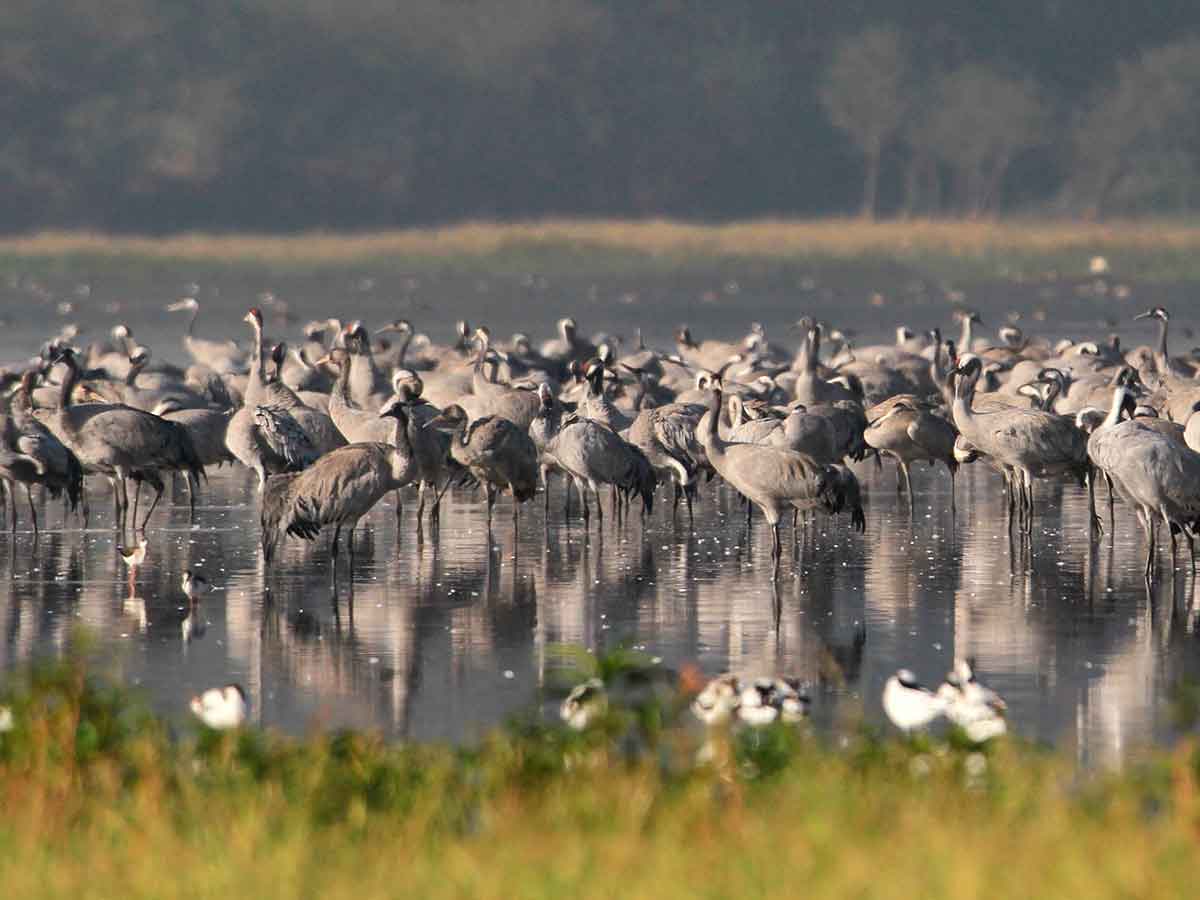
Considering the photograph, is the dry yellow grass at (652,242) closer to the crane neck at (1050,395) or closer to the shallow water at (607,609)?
the crane neck at (1050,395)

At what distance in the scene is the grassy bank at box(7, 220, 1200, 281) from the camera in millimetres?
89688

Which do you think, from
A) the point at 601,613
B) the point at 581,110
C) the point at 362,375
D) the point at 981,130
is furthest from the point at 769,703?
the point at 581,110

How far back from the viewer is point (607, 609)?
14727 millimetres

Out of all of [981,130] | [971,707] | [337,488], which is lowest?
[971,707]

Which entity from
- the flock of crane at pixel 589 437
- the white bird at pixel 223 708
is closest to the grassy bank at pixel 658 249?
the flock of crane at pixel 589 437

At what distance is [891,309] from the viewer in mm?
70688

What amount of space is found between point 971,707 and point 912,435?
1092cm

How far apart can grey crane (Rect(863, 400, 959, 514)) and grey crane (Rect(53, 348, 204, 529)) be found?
5.57 meters

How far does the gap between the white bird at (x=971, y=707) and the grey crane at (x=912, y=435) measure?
10268mm

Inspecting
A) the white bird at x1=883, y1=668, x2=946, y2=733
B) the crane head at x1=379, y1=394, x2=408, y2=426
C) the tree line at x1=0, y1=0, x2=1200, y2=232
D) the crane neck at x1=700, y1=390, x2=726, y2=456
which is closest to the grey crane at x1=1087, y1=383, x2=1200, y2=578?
the crane neck at x1=700, y1=390, x2=726, y2=456

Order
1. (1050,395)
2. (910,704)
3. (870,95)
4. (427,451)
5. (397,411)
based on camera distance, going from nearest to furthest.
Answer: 1. (910,704)
2. (397,411)
3. (427,451)
4. (1050,395)
5. (870,95)

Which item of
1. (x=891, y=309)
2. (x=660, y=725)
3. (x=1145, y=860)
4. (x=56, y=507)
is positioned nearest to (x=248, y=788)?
(x=660, y=725)

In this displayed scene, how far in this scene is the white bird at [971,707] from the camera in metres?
9.39

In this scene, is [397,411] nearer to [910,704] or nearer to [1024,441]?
[1024,441]
